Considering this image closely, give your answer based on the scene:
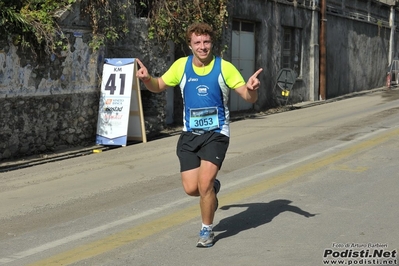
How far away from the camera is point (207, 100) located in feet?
20.4

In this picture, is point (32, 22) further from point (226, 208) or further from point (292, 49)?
point (292, 49)

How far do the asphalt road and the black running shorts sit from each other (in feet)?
2.46

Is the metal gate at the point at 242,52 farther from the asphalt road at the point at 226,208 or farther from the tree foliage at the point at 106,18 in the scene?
the asphalt road at the point at 226,208

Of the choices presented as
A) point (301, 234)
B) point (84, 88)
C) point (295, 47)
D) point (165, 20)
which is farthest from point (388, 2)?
point (301, 234)

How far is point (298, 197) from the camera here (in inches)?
327

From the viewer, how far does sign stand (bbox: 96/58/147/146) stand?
13.6 meters

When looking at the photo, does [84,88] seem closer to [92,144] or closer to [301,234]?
[92,144]

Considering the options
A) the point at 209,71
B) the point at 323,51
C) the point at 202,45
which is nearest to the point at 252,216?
the point at 209,71

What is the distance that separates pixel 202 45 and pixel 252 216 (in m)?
2.12

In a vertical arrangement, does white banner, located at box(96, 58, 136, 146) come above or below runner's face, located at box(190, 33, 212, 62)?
below

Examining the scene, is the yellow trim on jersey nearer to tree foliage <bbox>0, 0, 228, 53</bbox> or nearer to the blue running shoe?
the blue running shoe

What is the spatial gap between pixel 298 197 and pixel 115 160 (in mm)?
4513

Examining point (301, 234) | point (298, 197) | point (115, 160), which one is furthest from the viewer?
point (115, 160)

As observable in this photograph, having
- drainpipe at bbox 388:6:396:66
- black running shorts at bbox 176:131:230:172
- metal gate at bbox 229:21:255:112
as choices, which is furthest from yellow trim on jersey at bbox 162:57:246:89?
drainpipe at bbox 388:6:396:66
